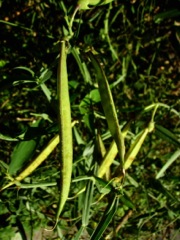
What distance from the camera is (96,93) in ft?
3.78

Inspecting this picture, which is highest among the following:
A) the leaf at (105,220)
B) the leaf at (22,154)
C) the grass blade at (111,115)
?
the grass blade at (111,115)

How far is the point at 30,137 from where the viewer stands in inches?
40.0

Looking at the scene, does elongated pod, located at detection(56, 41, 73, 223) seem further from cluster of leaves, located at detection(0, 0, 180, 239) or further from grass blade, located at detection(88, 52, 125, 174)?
cluster of leaves, located at detection(0, 0, 180, 239)

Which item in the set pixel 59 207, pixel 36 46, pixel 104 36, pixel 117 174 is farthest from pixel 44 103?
pixel 59 207

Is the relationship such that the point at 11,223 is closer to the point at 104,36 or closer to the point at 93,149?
the point at 93,149

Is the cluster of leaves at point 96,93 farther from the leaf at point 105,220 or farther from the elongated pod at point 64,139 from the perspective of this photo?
the elongated pod at point 64,139

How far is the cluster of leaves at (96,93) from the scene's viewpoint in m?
1.26

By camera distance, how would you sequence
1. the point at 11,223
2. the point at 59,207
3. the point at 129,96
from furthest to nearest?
the point at 129,96 < the point at 11,223 < the point at 59,207

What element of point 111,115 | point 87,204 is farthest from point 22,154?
point 111,115

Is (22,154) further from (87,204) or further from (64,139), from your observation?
(64,139)

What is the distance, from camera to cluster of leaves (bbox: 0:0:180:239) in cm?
126

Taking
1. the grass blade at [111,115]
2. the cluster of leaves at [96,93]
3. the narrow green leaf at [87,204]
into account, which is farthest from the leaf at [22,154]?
the grass blade at [111,115]

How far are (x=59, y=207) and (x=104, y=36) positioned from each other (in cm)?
99

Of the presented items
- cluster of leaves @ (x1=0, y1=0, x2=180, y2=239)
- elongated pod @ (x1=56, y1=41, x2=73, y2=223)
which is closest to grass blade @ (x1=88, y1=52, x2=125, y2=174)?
elongated pod @ (x1=56, y1=41, x2=73, y2=223)
